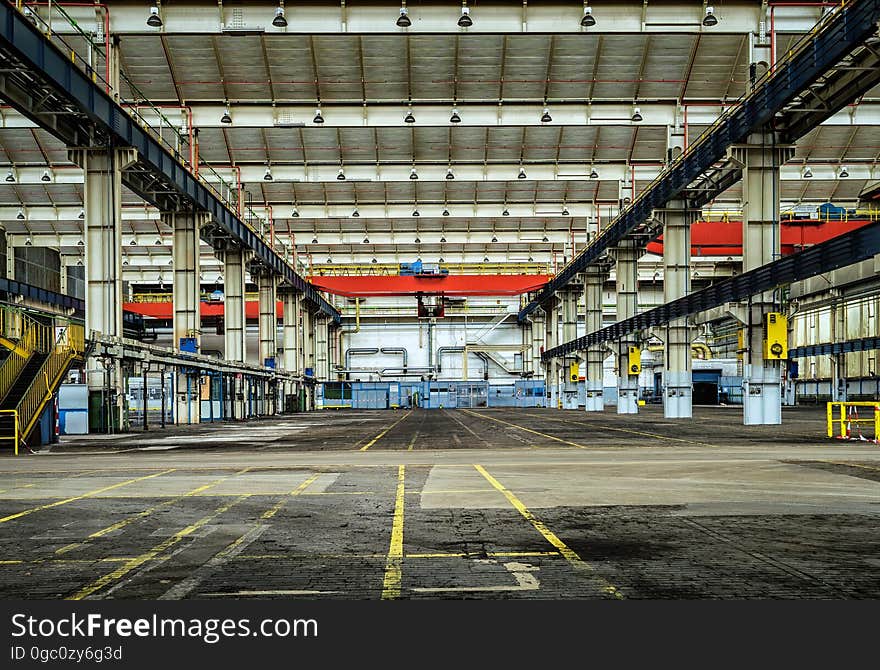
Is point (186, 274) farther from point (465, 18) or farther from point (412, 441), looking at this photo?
point (412, 441)

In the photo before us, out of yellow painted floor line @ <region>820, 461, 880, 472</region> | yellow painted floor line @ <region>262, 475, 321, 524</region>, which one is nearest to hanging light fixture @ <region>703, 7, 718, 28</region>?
yellow painted floor line @ <region>820, 461, 880, 472</region>

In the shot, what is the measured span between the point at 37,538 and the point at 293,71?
35.4 metres

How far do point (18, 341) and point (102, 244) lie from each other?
667 centimetres

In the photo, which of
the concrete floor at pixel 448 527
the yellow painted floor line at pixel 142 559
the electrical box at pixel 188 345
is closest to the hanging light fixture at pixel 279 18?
the electrical box at pixel 188 345

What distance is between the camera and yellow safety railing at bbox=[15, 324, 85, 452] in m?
24.7

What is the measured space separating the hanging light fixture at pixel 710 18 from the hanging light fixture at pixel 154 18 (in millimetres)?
22483

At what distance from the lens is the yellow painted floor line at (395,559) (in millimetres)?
6203

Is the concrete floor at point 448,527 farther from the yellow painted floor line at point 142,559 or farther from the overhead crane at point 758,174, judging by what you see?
the overhead crane at point 758,174

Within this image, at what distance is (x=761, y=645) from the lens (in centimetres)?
484

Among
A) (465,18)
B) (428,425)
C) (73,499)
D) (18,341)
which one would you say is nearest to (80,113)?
(18,341)

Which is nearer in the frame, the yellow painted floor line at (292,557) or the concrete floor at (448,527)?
the concrete floor at (448,527)

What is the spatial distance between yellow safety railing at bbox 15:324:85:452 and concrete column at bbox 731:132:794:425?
24237mm

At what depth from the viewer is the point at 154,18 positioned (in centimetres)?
3338

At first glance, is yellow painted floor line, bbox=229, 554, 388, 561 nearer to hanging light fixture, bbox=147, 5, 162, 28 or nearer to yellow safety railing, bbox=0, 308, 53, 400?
yellow safety railing, bbox=0, 308, 53, 400
